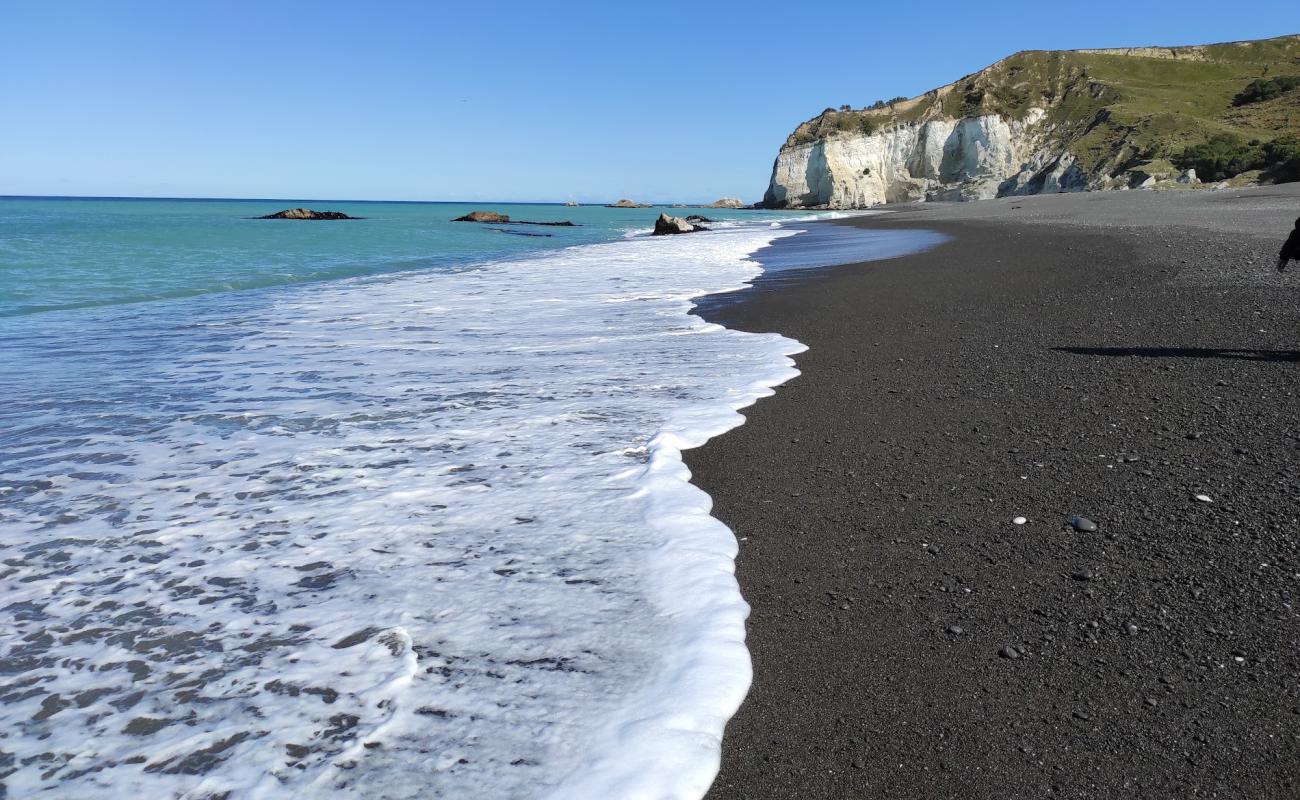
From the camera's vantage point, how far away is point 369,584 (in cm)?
317

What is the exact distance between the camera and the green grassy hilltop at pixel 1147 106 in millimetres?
51469

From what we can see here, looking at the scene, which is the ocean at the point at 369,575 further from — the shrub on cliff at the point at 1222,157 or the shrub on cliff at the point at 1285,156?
the shrub on cliff at the point at 1222,157

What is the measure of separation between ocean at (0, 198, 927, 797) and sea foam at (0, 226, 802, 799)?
1 cm

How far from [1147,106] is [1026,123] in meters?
12.3

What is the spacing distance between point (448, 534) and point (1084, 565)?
2704mm

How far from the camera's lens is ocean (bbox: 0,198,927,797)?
2.19m

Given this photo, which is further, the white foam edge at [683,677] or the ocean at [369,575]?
the ocean at [369,575]

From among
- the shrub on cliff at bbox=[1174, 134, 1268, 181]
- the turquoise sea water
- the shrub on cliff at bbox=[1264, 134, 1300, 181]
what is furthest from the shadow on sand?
the shrub on cliff at bbox=[1174, 134, 1268, 181]

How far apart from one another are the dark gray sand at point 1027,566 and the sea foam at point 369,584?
0.29 meters

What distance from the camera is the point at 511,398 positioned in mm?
6109

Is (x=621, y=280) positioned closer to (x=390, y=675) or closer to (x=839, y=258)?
(x=839, y=258)

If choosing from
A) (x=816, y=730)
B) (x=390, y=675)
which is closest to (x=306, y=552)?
(x=390, y=675)

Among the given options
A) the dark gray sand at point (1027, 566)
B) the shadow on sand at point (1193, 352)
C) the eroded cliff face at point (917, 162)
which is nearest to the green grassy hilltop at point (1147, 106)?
the eroded cliff face at point (917, 162)

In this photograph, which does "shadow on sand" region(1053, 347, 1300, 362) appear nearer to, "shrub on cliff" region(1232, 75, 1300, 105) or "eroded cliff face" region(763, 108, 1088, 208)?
"eroded cliff face" region(763, 108, 1088, 208)
